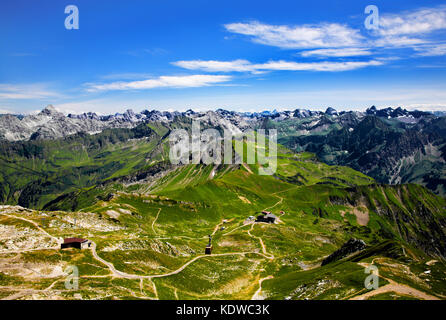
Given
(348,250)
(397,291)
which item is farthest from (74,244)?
(348,250)

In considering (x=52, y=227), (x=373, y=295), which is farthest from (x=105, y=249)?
A: (x=373, y=295)

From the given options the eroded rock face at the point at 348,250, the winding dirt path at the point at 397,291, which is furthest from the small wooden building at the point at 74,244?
the eroded rock face at the point at 348,250

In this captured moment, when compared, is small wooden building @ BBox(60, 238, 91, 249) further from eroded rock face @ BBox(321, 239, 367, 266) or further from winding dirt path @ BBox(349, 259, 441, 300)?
eroded rock face @ BBox(321, 239, 367, 266)

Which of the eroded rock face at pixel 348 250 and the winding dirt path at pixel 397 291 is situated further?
the eroded rock face at pixel 348 250

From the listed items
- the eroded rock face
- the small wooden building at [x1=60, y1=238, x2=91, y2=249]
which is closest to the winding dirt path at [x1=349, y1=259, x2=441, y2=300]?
the eroded rock face

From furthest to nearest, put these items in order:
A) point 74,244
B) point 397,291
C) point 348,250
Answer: point 348,250
point 74,244
point 397,291

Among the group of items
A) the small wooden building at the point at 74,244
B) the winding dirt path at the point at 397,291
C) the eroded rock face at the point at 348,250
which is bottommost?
the eroded rock face at the point at 348,250

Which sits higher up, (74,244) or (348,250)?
(74,244)

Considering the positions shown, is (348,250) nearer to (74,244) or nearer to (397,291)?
(397,291)

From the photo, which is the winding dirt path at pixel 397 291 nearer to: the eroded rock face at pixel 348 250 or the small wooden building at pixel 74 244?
the eroded rock face at pixel 348 250

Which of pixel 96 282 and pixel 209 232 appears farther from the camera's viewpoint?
pixel 209 232
